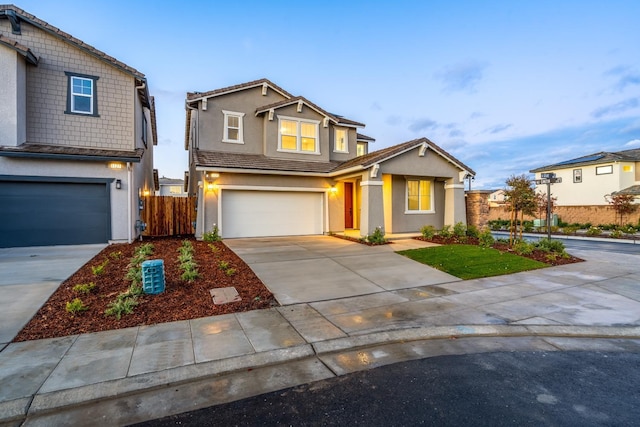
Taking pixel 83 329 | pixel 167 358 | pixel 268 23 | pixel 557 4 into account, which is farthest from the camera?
pixel 268 23

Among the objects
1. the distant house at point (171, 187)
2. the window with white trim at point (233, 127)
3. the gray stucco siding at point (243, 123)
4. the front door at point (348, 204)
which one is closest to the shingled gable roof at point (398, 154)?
the front door at point (348, 204)

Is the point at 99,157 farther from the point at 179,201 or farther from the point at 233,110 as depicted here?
the point at 233,110

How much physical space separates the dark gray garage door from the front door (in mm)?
11006

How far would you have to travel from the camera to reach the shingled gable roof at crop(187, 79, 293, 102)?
13.9m

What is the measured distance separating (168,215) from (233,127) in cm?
530

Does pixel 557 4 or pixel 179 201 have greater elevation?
pixel 557 4

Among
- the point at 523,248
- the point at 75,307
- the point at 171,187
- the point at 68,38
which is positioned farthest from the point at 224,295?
the point at 171,187

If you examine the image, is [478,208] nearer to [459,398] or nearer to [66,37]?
[459,398]

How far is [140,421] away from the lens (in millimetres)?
2654

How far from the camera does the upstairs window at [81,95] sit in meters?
11.6

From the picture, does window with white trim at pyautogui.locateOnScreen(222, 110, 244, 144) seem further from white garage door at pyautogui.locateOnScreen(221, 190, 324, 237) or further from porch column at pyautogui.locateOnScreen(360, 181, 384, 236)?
porch column at pyautogui.locateOnScreen(360, 181, 384, 236)

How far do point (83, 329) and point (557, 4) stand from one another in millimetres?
18779

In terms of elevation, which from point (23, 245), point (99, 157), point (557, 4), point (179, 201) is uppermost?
point (557, 4)

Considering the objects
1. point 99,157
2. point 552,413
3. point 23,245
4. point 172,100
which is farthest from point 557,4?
point 172,100
